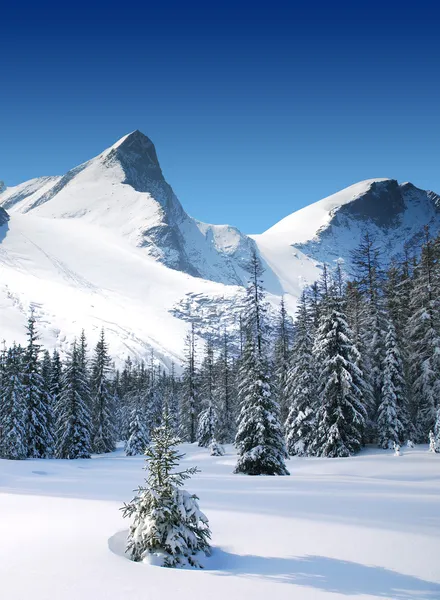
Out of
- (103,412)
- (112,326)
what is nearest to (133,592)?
(103,412)

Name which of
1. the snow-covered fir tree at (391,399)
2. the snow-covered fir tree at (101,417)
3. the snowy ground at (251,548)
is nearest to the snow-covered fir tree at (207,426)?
the snow-covered fir tree at (101,417)

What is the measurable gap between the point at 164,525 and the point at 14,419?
3021 centimetres

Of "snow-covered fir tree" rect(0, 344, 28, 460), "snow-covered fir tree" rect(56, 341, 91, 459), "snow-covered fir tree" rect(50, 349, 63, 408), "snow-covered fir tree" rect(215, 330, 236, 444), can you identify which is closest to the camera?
"snow-covered fir tree" rect(0, 344, 28, 460)

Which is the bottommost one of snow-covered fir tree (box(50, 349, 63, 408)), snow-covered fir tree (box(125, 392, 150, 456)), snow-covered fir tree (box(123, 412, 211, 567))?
snow-covered fir tree (box(125, 392, 150, 456))

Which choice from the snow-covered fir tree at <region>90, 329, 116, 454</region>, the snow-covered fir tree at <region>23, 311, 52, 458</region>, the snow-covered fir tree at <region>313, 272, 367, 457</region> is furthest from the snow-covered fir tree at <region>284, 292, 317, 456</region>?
the snow-covered fir tree at <region>90, 329, 116, 454</region>

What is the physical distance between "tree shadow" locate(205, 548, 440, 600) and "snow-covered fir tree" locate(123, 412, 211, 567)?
0.38 meters

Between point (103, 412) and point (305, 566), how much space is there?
150 feet

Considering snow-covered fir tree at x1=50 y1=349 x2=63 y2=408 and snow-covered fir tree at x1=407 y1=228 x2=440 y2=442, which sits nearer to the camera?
snow-covered fir tree at x1=407 y1=228 x2=440 y2=442

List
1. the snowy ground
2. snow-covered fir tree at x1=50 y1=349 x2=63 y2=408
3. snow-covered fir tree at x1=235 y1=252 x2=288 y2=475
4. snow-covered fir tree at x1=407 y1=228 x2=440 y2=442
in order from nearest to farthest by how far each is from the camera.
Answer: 1. the snowy ground
2. snow-covered fir tree at x1=235 y1=252 x2=288 y2=475
3. snow-covered fir tree at x1=407 y1=228 x2=440 y2=442
4. snow-covered fir tree at x1=50 y1=349 x2=63 y2=408

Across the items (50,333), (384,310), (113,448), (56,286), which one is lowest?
(113,448)

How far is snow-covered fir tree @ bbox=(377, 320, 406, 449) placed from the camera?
30.0 m

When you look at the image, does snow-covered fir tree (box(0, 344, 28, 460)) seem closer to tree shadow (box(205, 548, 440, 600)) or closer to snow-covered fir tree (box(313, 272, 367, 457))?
snow-covered fir tree (box(313, 272, 367, 457))

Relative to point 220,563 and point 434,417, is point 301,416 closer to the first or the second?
point 434,417

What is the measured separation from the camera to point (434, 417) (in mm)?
29531
